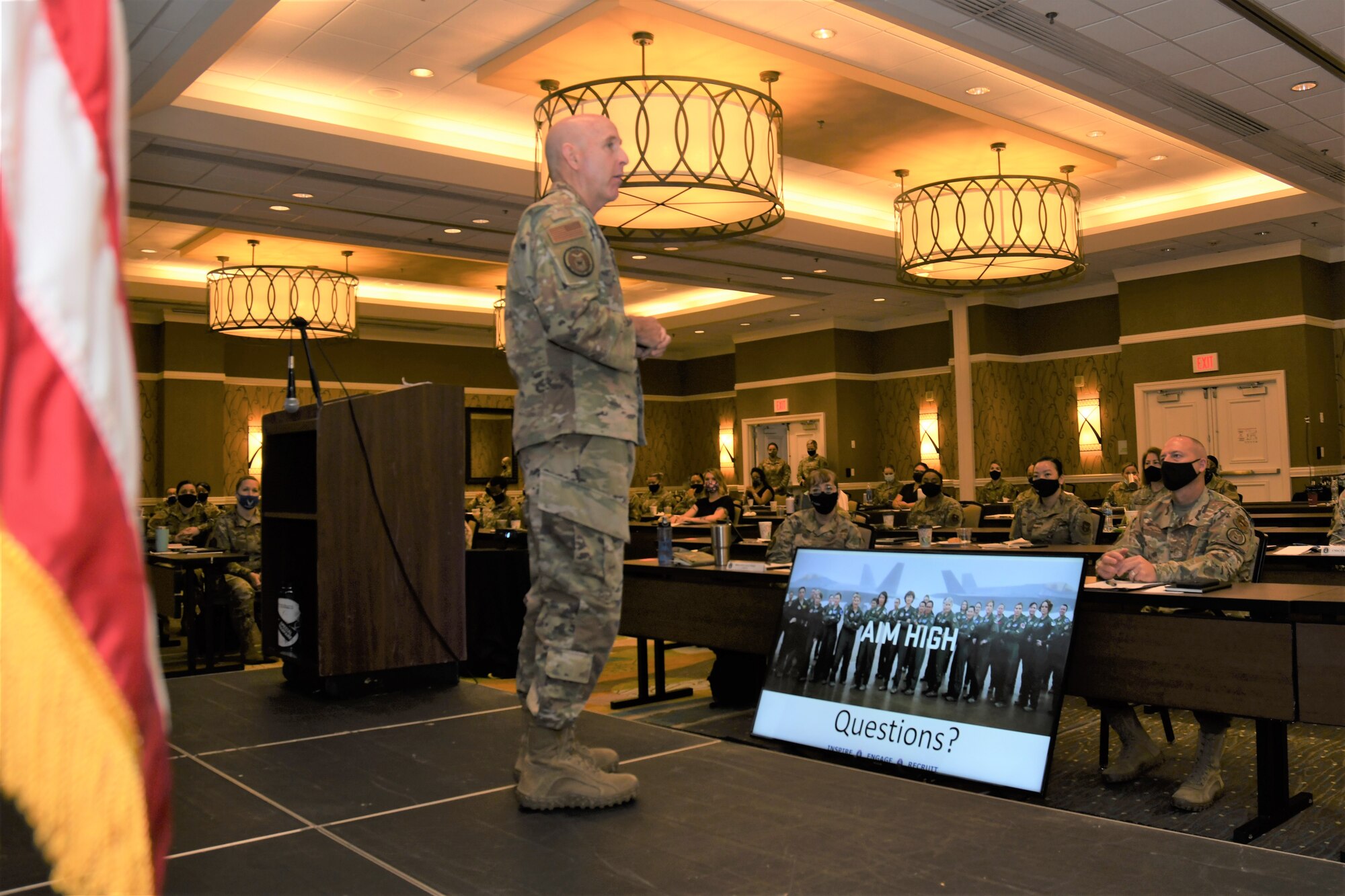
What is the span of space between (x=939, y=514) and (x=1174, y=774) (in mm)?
5217

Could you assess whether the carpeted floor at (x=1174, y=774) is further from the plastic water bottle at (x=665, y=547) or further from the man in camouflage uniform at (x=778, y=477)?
the man in camouflage uniform at (x=778, y=477)

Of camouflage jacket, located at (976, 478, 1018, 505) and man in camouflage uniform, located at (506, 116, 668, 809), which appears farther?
camouflage jacket, located at (976, 478, 1018, 505)

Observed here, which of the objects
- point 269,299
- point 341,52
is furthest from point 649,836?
point 269,299

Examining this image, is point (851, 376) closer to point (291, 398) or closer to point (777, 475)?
point (777, 475)

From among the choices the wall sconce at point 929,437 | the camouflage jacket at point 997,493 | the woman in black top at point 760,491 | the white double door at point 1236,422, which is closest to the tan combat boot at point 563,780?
the white double door at point 1236,422

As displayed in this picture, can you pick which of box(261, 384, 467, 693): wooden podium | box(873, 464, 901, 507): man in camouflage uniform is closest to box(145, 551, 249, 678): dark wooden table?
box(261, 384, 467, 693): wooden podium

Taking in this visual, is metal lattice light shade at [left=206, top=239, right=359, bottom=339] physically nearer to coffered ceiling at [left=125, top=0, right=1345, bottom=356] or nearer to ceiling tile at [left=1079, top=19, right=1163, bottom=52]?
coffered ceiling at [left=125, top=0, right=1345, bottom=356]

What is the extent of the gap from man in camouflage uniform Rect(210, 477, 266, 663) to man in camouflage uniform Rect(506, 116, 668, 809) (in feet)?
18.5

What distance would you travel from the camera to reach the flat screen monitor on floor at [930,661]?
10.5 ft

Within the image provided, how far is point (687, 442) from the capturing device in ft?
66.9

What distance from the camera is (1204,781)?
12.0 ft

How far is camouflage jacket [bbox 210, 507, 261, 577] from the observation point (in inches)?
311

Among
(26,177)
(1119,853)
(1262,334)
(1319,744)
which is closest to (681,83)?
(1319,744)

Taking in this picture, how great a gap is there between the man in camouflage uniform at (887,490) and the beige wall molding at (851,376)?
1.64 m
